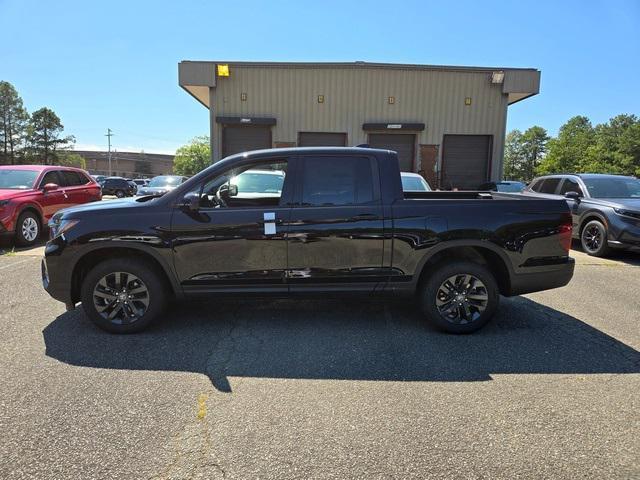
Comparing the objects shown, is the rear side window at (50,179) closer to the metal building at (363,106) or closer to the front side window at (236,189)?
the metal building at (363,106)

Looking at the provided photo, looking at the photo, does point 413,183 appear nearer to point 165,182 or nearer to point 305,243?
point 305,243

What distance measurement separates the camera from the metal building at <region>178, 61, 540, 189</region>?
56.4ft

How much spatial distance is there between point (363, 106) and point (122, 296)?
14.9 metres

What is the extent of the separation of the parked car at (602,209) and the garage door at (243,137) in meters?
11.1

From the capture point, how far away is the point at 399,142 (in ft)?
59.1

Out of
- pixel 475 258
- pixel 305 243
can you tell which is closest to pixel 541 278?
pixel 475 258

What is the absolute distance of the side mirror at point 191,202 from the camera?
13.8 feet

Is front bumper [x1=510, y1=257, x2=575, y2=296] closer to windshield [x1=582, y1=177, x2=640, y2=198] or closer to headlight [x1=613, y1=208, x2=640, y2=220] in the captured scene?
headlight [x1=613, y1=208, x2=640, y2=220]

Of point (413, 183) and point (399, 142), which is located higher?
point (399, 142)

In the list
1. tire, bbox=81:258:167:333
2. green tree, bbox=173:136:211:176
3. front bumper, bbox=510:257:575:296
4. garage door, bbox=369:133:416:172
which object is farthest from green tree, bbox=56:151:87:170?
front bumper, bbox=510:257:575:296

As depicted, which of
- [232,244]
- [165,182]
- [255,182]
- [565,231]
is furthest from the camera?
[165,182]

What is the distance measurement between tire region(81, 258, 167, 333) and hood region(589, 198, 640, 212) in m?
8.40

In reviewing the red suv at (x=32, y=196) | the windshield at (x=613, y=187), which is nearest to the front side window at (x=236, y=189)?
the red suv at (x=32, y=196)

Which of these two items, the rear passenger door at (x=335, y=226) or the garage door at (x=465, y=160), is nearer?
the rear passenger door at (x=335, y=226)
